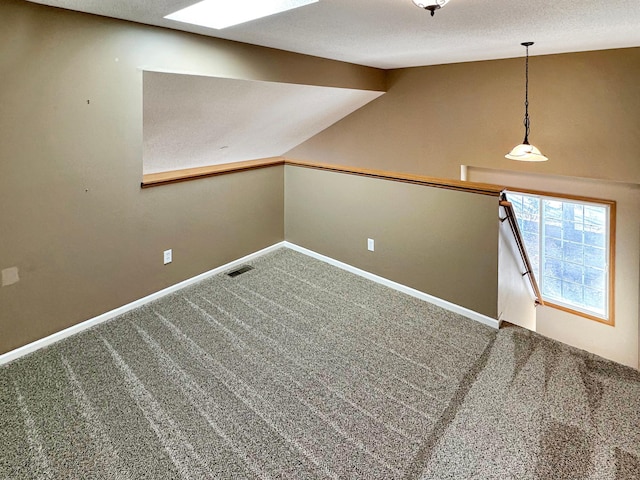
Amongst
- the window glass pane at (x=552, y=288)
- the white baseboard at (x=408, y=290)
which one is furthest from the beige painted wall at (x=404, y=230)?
the window glass pane at (x=552, y=288)

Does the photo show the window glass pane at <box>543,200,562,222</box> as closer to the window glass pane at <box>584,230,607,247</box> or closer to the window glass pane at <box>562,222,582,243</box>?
the window glass pane at <box>562,222,582,243</box>

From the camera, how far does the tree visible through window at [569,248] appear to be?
471 centimetres

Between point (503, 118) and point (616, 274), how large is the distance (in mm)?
2281

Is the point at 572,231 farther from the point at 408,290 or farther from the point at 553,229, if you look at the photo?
the point at 408,290

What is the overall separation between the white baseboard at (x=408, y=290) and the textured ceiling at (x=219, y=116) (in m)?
1.22

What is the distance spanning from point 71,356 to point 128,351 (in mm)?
333

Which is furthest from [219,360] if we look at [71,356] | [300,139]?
[300,139]

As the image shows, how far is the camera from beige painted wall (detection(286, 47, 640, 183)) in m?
3.95

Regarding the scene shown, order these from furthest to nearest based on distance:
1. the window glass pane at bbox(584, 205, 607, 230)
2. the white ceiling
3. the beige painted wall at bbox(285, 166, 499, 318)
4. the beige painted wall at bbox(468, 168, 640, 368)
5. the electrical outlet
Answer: the window glass pane at bbox(584, 205, 607, 230)
the beige painted wall at bbox(468, 168, 640, 368)
the electrical outlet
the beige painted wall at bbox(285, 166, 499, 318)
the white ceiling

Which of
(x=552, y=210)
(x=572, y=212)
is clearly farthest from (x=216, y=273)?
(x=572, y=212)

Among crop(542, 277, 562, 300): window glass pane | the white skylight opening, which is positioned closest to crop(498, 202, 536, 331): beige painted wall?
crop(542, 277, 562, 300): window glass pane

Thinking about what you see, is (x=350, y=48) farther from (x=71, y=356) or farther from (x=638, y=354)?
(x=638, y=354)

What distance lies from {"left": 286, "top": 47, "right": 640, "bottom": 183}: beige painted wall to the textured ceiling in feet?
2.90

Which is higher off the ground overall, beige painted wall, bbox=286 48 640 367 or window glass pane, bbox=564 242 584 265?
beige painted wall, bbox=286 48 640 367
